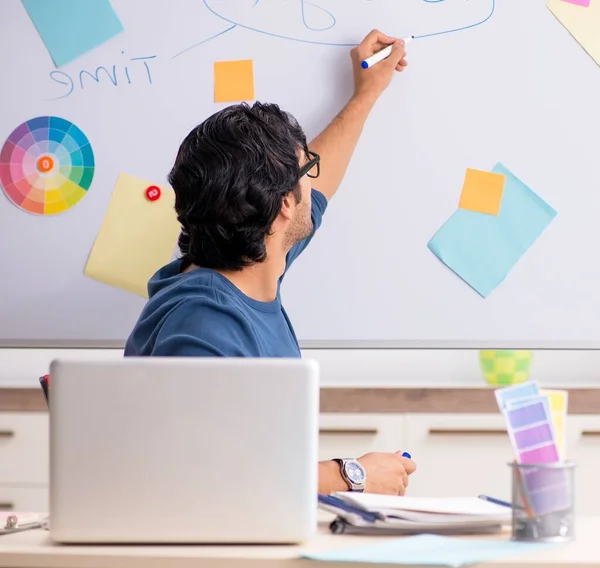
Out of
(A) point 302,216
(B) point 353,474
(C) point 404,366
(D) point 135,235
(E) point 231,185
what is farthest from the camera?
(C) point 404,366

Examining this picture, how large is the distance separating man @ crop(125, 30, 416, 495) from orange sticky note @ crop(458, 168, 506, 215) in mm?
398

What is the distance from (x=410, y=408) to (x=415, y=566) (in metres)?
1.20

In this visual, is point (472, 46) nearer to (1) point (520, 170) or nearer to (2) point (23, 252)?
(1) point (520, 170)

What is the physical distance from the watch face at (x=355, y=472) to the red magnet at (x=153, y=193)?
93cm

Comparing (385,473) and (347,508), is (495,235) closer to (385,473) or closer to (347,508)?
(385,473)

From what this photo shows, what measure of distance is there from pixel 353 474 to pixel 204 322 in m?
0.29

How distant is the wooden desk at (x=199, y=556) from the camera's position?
2.59 feet

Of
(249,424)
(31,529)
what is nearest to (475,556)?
(249,424)

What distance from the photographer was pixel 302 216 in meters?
1.71

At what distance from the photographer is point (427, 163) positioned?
201 cm

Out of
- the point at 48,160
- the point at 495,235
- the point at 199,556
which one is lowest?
the point at 199,556

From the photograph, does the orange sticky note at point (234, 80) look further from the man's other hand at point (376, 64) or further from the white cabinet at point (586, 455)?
the white cabinet at point (586, 455)

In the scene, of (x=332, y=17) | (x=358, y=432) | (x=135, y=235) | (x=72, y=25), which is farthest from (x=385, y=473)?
(x=72, y=25)

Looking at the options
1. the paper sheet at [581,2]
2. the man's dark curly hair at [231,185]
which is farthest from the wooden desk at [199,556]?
the paper sheet at [581,2]
